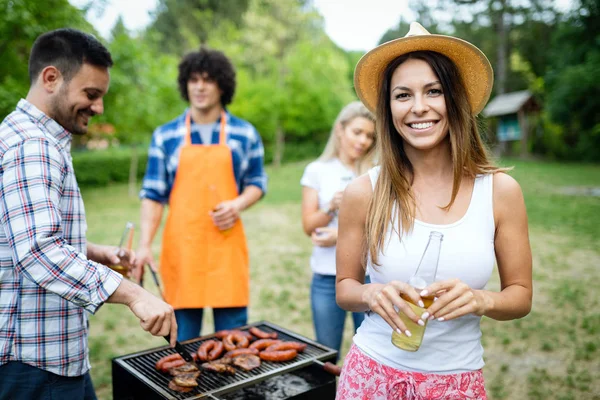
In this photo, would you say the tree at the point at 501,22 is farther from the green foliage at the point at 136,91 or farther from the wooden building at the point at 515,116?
the green foliage at the point at 136,91

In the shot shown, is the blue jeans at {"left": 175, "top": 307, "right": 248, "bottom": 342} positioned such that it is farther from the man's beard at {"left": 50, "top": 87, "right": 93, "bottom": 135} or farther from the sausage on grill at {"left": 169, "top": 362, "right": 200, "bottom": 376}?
the man's beard at {"left": 50, "top": 87, "right": 93, "bottom": 135}

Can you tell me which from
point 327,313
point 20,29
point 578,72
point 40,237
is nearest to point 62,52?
point 40,237

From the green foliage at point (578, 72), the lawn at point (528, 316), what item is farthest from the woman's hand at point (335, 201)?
the green foliage at point (578, 72)

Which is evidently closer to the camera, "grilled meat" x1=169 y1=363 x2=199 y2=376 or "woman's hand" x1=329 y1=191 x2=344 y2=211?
"grilled meat" x1=169 y1=363 x2=199 y2=376

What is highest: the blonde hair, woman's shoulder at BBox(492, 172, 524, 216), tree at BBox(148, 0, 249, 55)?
tree at BBox(148, 0, 249, 55)

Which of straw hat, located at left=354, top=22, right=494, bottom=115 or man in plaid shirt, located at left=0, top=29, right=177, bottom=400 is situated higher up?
straw hat, located at left=354, top=22, right=494, bottom=115

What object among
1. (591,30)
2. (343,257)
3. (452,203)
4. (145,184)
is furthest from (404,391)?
(591,30)

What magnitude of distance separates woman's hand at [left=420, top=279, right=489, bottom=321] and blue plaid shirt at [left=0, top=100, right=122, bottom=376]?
48.0 inches

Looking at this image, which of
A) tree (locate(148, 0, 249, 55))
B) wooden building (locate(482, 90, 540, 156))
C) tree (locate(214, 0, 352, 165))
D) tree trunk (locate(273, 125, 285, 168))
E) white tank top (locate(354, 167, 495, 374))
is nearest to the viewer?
white tank top (locate(354, 167, 495, 374))

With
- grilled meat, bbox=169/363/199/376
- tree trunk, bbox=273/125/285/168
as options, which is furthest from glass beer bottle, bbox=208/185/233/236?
tree trunk, bbox=273/125/285/168

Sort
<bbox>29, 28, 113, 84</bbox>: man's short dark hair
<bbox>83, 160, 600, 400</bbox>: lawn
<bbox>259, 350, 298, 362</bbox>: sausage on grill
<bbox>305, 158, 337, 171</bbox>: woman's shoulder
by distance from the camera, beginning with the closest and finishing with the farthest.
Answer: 1. <bbox>29, 28, 113, 84</bbox>: man's short dark hair
2. <bbox>259, 350, 298, 362</bbox>: sausage on grill
3. <bbox>305, 158, 337, 171</bbox>: woman's shoulder
4. <bbox>83, 160, 600, 400</bbox>: lawn

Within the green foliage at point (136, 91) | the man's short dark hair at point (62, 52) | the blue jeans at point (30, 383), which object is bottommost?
the blue jeans at point (30, 383)

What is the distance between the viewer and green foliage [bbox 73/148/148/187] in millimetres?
22125

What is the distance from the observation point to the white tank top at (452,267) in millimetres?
1736
